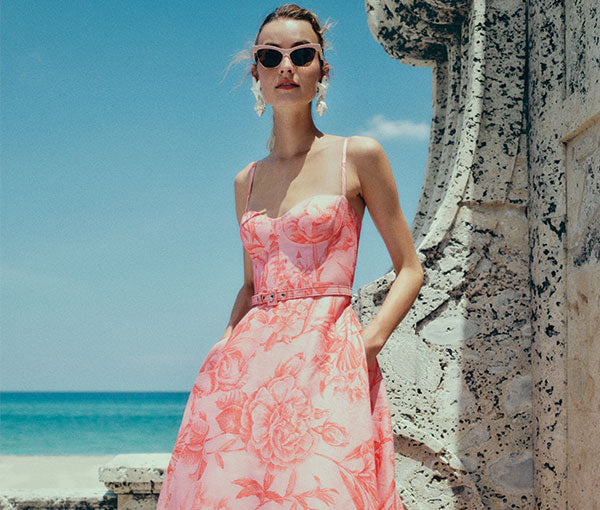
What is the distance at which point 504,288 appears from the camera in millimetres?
2633

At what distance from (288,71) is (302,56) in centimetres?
6

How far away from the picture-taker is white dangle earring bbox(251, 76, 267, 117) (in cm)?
219

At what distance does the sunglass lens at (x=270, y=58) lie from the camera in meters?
2.01

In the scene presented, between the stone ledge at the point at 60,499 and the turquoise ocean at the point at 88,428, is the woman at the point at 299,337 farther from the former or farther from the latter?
the turquoise ocean at the point at 88,428

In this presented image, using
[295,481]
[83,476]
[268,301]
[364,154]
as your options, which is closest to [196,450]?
[295,481]

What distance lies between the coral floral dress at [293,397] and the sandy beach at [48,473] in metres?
16.2

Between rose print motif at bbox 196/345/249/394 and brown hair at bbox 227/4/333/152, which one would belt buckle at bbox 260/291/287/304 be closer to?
rose print motif at bbox 196/345/249/394

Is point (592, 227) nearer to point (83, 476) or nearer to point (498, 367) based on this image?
point (498, 367)

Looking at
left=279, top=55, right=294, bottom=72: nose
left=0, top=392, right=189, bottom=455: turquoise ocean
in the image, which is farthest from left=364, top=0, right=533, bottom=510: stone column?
left=0, top=392, right=189, bottom=455: turquoise ocean

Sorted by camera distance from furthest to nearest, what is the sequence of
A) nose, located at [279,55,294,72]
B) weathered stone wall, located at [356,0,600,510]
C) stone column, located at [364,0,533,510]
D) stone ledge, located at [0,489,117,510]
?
1. stone ledge, located at [0,489,117,510]
2. stone column, located at [364,0,533,510]
3. weathered stone wall, located at [356,0,600,510]
4. nose, located at [279,55,294,72]

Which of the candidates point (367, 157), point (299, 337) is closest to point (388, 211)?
point (367, 157)

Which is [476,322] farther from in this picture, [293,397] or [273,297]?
[293,397]

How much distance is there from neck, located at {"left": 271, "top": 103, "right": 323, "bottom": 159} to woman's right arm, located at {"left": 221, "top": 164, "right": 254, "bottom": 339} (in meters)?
0.19

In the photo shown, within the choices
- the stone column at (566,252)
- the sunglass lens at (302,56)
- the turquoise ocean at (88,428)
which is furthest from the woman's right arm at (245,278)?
the turquoise ocean at (88,428)
